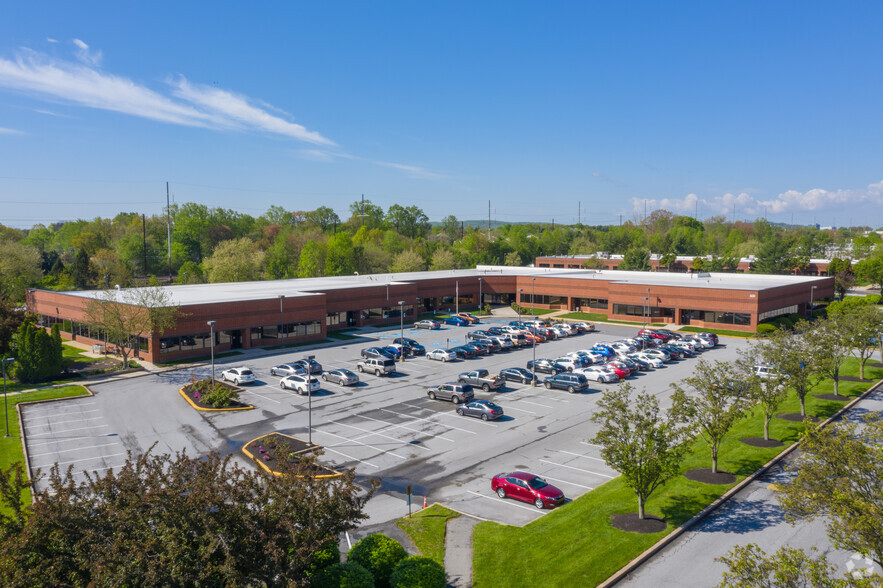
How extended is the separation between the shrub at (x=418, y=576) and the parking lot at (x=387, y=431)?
6408mm

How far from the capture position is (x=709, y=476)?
26.3 m

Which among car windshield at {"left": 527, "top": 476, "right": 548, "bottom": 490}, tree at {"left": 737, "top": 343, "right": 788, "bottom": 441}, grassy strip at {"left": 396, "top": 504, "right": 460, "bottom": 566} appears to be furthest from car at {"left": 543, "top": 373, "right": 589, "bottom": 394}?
grassy strip at {"left": 396, "top": 504, "right": 460, "bottom": 566}

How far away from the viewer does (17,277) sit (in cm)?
8238

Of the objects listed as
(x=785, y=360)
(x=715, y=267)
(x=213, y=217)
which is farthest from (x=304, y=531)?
(x=213, y=217)

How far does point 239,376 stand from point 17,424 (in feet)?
46.2

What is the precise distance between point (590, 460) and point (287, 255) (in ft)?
325

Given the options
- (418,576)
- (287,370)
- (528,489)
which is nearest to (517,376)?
(287,370)

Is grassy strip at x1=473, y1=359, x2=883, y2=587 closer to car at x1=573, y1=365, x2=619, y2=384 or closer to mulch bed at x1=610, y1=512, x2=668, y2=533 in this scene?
mulch bed at x1=610, y1=512, x2=668, y2=533

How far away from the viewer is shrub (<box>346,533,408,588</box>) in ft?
55.9

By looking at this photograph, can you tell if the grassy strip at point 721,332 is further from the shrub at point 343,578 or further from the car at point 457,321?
the shrub at point 343,578

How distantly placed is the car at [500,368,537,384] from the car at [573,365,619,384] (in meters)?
4.09

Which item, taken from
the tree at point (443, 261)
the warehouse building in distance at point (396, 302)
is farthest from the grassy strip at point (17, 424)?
the tree at point (443, 261)

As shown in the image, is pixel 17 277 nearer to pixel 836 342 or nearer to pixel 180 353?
pixel 180 353

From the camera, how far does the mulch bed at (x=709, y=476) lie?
Answer: 25.8 metres
